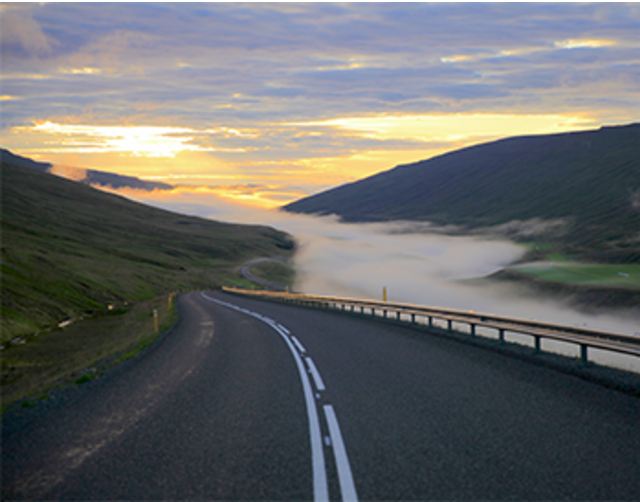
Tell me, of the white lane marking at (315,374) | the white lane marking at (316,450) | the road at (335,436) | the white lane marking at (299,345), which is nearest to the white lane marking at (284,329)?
the white lane marking at (299,345)

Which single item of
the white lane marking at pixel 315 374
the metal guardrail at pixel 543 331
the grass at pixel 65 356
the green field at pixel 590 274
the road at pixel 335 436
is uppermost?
the metal guardrail at pixel 543 331

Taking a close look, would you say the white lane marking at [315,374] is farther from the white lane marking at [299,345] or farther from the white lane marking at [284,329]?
the white lane marking at [284,329]

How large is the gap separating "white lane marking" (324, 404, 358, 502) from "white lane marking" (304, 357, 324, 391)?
2183mm

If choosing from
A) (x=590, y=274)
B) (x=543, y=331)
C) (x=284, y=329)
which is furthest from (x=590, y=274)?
(x=543, y=331)

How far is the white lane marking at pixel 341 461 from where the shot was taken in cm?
535

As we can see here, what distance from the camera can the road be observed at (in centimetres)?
560

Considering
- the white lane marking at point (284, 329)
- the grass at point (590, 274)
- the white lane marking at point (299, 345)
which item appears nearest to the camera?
the white lane marking at point (299, 345)

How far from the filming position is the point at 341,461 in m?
6.23

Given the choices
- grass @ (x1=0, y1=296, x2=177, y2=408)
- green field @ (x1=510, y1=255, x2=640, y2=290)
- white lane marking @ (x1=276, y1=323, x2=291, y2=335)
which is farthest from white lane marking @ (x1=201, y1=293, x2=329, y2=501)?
green field @ (x1=510, y1=255, x2=640, y2=290)

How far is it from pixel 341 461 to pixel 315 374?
19.0ft

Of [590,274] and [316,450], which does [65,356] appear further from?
[590,274]

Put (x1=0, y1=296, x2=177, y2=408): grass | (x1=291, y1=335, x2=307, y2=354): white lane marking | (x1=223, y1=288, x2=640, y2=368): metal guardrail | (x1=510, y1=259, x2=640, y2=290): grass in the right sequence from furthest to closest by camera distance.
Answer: (x1=510, y1=259, x2=640, y2=290): grass → (x1=291, y1=335, x2=307, y2=354): white lane marking → (x1=0, y1=296, x2=177, y2=408): grass → (x1=223, y1=288, x2=640, y2=368): metal guardrail

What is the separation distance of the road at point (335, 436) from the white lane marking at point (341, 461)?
0.09 feet

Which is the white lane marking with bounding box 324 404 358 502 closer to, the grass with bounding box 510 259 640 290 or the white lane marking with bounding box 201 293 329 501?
the white lane marking with bounding box 201 293 329 501
